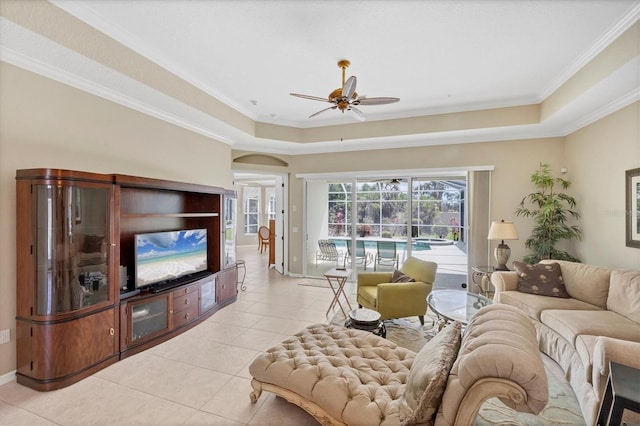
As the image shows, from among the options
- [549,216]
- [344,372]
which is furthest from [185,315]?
[549,216]

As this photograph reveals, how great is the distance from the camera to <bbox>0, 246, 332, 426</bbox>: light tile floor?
83.2 inches

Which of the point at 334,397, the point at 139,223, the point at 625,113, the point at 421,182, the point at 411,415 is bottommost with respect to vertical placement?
the point at 334,397

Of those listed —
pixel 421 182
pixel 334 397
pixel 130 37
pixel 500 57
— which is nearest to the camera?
pixel 334 397

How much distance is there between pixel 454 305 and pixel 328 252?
3.44 metres

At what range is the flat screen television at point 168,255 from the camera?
330 cm

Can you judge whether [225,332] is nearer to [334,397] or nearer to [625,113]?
[334,397]

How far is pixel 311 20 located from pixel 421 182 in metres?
4.00

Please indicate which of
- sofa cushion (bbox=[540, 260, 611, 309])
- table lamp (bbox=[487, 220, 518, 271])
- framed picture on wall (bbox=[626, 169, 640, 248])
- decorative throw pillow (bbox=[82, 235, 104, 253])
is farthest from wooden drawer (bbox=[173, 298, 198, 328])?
framed picture on wall (bbox=[626, 169, 640, 248])

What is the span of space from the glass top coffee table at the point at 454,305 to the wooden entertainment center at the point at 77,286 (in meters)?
3.18

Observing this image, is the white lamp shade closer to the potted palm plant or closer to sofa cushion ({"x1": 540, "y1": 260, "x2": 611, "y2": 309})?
the potted palm plant

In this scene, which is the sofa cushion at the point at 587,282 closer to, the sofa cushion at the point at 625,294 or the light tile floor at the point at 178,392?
the sofa cushion at the point at 625,294

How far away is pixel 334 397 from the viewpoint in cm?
178

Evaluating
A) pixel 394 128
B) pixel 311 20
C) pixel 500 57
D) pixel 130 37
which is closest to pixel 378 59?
pixel 311 20

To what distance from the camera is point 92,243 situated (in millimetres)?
2773
